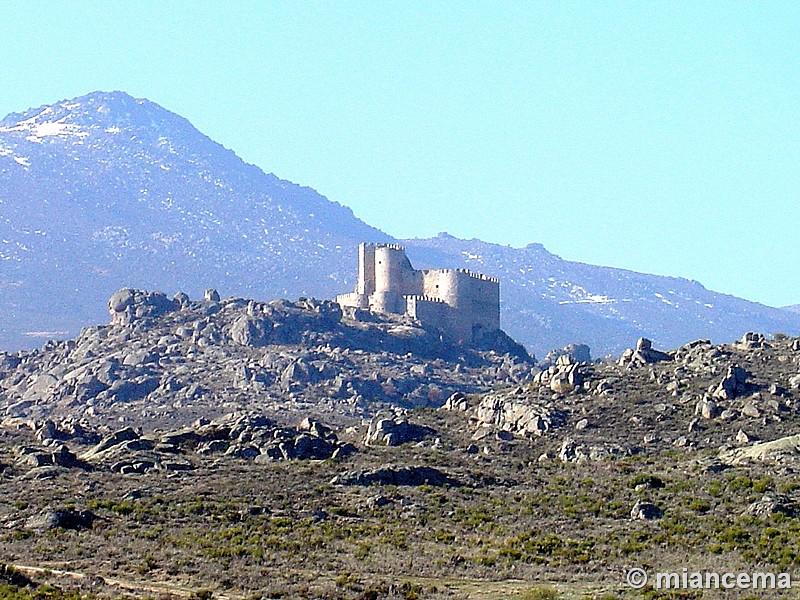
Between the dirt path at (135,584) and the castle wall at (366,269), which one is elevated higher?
the castle wall at (366,269)

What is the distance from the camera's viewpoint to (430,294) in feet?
344

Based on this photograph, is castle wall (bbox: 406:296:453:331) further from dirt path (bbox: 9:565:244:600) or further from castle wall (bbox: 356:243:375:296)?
dirt path (bbox: 9:565:244:600)

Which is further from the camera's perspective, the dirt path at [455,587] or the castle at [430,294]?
the castle at [430,294]

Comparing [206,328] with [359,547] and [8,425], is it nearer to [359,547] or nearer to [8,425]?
[8,425]

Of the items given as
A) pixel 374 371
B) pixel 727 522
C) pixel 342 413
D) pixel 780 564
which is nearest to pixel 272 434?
pixel 727 522

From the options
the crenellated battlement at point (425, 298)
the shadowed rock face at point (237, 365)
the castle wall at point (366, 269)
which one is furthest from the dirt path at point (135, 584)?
the castle wall at point (366, 269)

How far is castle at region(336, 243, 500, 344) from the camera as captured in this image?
103812 mm

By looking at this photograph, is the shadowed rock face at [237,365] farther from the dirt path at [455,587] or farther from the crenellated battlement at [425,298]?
the dirt path at [455,587]

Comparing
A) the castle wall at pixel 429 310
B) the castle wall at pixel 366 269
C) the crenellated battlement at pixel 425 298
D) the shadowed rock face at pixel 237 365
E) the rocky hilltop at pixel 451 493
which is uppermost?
the castle wall at pixel 366 269

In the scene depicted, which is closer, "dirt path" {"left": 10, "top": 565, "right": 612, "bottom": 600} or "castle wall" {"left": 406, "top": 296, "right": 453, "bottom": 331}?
"dirt path" {"left": 10, "top": 565, "right": 612, "bottom": 600}

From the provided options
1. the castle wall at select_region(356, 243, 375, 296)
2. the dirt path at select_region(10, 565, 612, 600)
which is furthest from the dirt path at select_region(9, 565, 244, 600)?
the castle wall at select_region(356, 243, 375, 296)

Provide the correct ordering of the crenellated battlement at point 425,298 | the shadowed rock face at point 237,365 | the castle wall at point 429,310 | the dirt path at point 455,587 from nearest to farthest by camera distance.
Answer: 1. the dirt path at point 455,587
2. the shadowed rock face at point 237,365
3. the castle wall at point 429,310
4. the crenellated battlement at point 425,298

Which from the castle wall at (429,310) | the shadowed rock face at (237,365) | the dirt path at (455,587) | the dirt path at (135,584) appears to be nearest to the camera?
the dirt path at (455,587)

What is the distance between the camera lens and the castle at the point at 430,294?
4087 inches
